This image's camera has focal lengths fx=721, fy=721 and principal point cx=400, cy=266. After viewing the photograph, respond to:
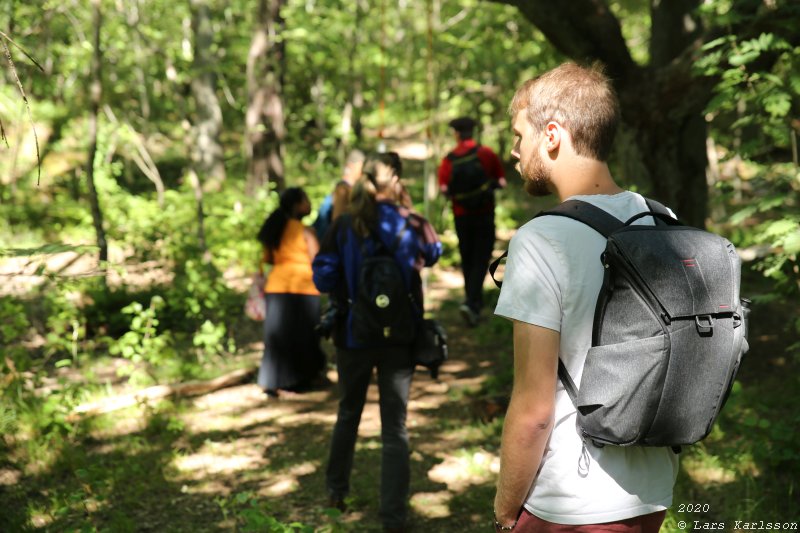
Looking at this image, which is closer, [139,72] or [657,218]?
[657,218]

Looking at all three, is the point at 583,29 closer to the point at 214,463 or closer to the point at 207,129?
the point at 214,463

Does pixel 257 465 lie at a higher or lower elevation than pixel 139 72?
lower

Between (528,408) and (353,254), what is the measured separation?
236cm

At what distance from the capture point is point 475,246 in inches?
320

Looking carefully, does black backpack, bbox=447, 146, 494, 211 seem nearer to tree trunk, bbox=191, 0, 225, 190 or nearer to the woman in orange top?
the woman in orange top

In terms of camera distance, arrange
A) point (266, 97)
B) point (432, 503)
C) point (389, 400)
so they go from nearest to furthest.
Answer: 1. point (389, 400)
2. point (432, 503)
3. point (266, 97)

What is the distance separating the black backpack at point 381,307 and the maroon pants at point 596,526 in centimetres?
202

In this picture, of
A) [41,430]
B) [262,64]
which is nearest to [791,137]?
[41,430]

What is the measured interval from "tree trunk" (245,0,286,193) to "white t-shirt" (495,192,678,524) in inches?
396

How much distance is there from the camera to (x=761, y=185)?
4.51 meters

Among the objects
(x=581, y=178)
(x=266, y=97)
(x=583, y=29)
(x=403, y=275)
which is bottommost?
(x=403, y=275)

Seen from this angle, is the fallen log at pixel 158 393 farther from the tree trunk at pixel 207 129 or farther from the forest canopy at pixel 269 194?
the tree trunk at pixel 207 129

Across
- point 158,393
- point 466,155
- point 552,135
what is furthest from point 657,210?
point 466,155

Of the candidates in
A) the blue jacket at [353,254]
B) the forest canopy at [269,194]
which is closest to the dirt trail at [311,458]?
the forest canopy at [269,194]
